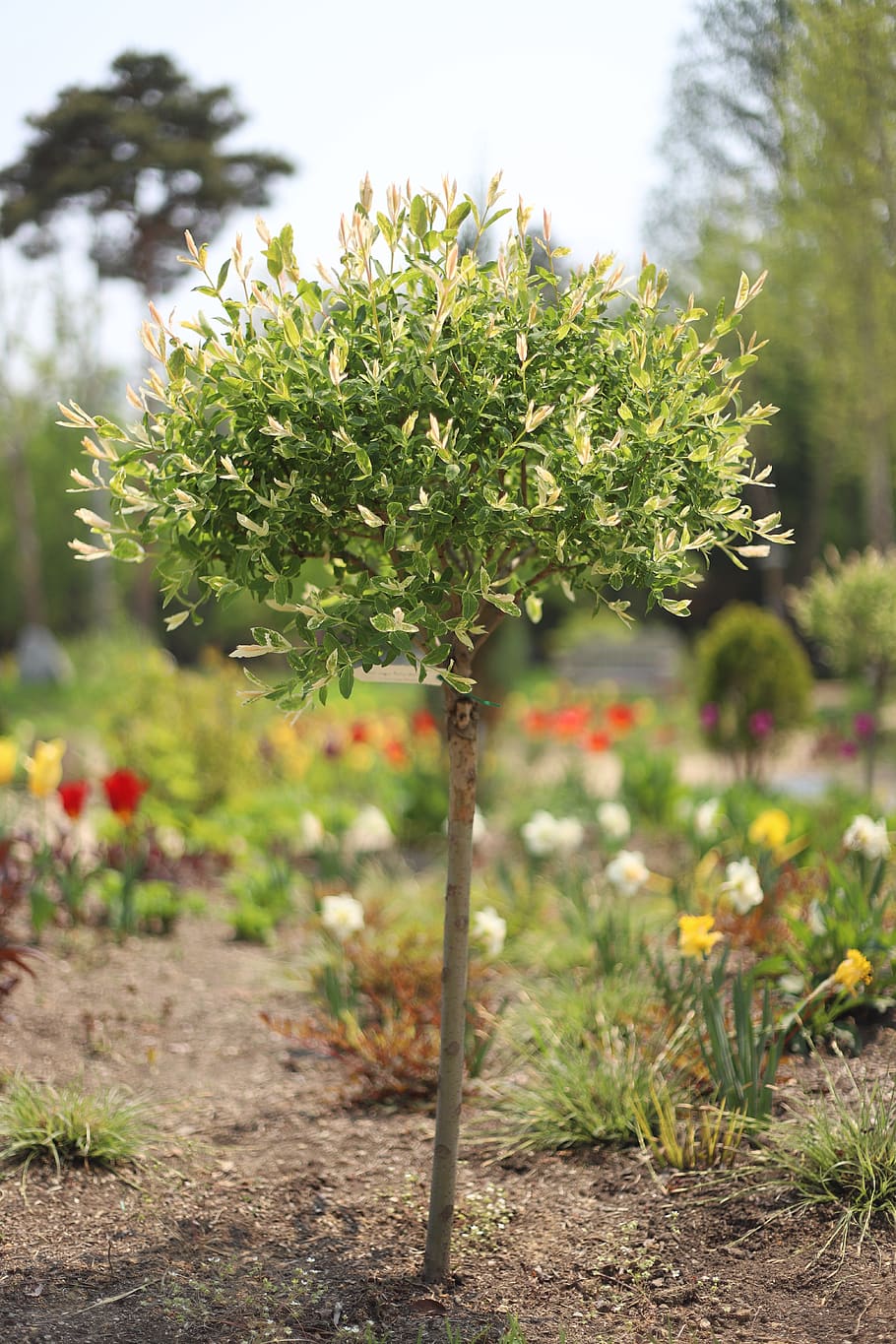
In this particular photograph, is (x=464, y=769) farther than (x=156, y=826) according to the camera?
No

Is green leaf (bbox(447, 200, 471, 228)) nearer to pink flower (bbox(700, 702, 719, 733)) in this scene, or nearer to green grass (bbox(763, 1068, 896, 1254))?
green grass (bbox(763, 1068, 896, 1254))

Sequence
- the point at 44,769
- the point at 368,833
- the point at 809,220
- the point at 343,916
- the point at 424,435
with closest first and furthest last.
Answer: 1. the point at 424,435
2. the point at 343,916
3. the point at 44,769
4. the point at 368,833
5. the point at 809,220

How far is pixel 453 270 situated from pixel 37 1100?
251 cm

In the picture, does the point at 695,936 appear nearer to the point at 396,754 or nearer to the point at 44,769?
the point at 44,769

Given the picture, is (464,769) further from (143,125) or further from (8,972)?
(143,125)

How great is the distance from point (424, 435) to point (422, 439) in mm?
20

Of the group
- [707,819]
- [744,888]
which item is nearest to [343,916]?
[744,888]

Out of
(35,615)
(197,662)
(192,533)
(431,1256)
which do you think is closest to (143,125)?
(35,615)

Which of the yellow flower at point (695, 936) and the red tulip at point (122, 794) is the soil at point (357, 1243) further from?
the red tulip at point (122, 794)

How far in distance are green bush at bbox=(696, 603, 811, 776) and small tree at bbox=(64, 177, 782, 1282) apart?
6.55 meters

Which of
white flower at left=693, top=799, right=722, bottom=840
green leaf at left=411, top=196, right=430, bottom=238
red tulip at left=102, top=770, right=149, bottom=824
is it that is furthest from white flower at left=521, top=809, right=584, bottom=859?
green leaf at left=411, top=196, right=430, bottom=238

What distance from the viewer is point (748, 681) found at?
9.02 m

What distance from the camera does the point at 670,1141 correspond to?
3098mm

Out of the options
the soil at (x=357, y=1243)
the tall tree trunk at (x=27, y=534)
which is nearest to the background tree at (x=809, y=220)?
the soil at (x=357, y=1243)
